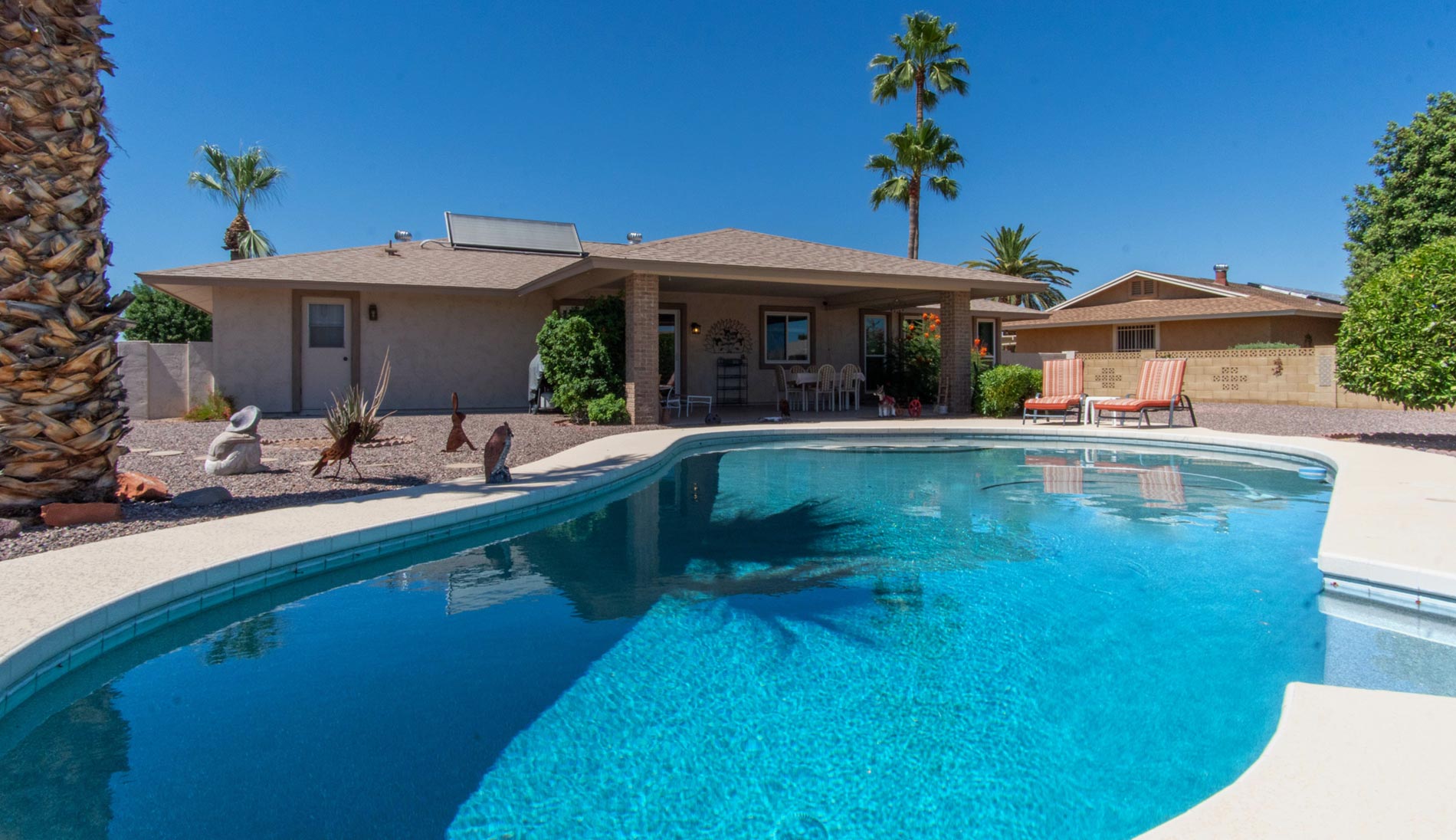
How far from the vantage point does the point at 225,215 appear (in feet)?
95.5

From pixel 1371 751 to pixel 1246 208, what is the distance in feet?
92.2

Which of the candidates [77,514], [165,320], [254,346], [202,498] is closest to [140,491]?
[202,498]

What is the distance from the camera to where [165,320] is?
28828mm

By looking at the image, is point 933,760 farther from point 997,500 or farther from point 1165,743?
point 997,500

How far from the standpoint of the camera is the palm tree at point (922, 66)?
2517 cm

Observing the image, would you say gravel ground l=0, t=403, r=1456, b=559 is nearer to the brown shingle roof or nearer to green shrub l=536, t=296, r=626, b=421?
green shrub l=536, t=296, r=626, b=421

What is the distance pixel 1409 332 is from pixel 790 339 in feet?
37.2

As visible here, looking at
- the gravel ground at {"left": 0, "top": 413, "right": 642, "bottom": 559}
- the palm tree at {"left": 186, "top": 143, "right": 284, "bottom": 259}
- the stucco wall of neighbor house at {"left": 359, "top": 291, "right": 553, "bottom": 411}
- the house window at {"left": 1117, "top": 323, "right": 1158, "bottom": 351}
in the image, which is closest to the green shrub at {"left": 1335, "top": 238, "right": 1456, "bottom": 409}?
the gravel ground at {"left": 0, "top": 413, "right": 642, "bottom": 559}

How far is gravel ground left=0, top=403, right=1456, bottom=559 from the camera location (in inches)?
241

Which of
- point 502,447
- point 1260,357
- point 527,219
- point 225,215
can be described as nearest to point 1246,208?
point 1260,357

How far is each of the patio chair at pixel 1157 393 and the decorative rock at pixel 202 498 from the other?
12.7 m

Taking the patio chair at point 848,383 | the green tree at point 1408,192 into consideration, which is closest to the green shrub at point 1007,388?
the patio chair at point 848,383

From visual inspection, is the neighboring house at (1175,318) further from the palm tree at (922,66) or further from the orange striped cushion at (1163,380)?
the orange striped cushion at (1163,380)

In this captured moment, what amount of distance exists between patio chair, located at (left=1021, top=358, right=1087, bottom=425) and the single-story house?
171 centimetres
